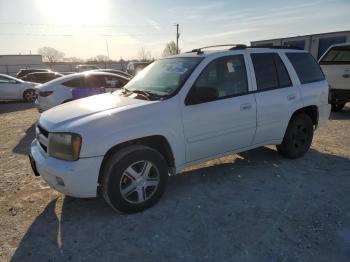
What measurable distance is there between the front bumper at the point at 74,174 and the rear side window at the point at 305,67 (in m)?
3.59

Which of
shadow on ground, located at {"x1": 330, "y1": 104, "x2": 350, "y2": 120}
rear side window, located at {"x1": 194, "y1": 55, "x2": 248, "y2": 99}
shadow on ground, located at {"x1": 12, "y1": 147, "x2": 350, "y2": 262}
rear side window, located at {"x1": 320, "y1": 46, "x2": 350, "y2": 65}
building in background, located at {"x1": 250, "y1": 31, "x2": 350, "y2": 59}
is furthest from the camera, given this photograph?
building in background, located at {"x1": 250, "y1": 31, "x2": 350, "y2": 59}

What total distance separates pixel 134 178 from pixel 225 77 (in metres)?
1.84

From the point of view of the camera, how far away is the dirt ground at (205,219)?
10.2 feet

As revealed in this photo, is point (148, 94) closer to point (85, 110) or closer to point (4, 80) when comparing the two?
point (85, 110)

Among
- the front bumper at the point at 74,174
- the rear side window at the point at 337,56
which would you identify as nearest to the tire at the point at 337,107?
the rear side window at the point at 337,56

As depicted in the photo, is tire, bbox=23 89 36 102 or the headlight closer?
the headlight

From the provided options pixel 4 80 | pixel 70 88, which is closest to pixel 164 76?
pixel 70 88

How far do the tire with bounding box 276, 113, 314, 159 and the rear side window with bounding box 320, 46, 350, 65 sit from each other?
5180 millimetres

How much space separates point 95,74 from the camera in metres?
9.45

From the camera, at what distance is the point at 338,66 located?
373 inches

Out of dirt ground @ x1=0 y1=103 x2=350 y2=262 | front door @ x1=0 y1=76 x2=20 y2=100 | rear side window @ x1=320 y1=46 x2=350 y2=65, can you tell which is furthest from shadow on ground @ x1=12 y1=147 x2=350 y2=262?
front door @ x1=0 y1=76 x2=20 y2=100

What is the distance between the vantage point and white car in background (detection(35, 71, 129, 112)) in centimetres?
894

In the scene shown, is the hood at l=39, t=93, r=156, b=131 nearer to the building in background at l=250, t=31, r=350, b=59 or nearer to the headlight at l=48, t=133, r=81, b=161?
the headlight at l=48, t=133, r=81, b=161

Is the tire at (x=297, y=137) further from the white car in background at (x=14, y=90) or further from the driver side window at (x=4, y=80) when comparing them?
the driver side window at (x=4, y=80)
